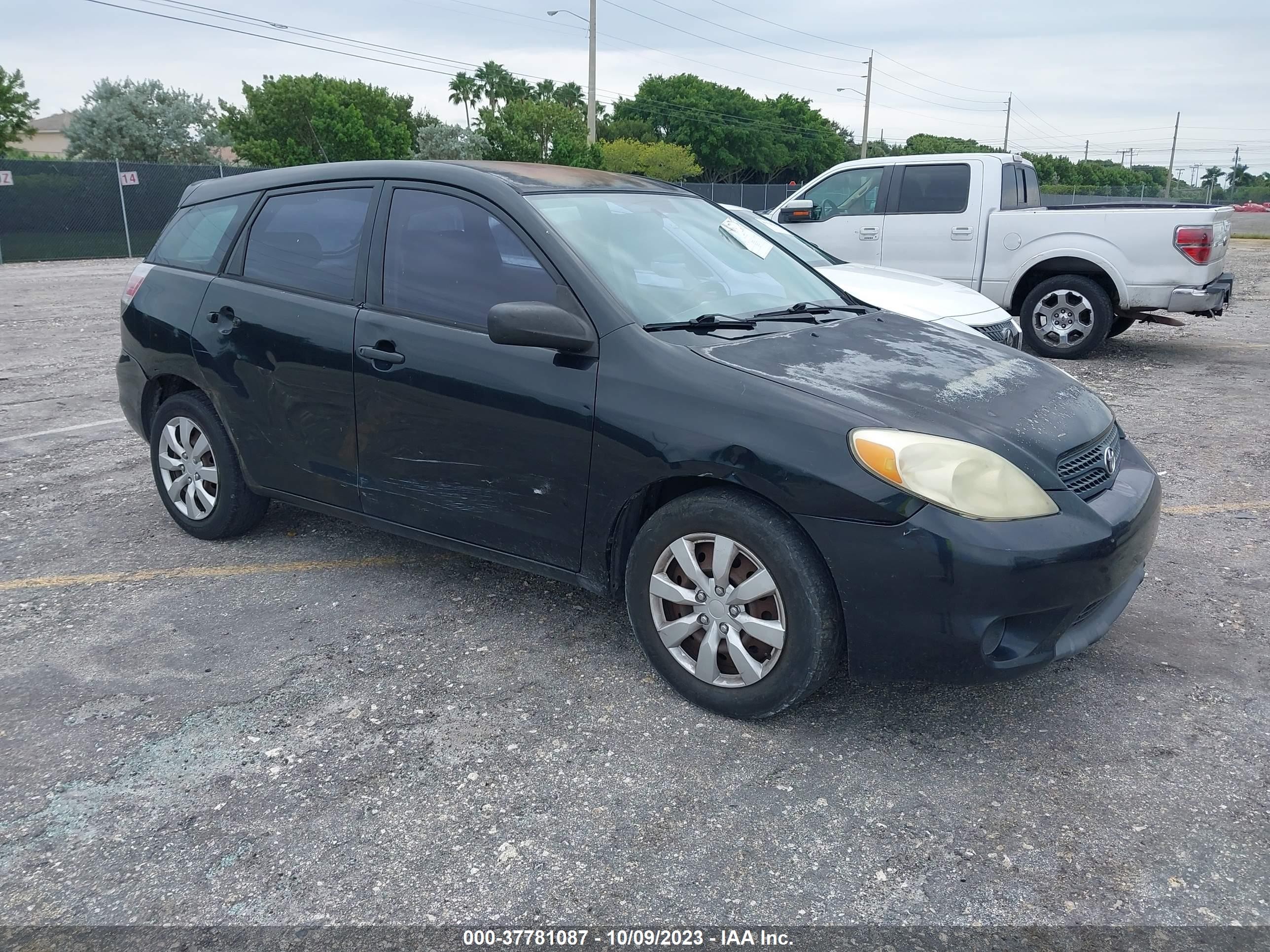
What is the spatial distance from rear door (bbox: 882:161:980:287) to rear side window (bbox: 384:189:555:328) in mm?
7773

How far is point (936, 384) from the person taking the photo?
11.1 feet

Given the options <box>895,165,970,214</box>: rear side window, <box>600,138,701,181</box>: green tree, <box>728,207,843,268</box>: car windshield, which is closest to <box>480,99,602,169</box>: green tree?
<box>600,138,701,181</box>: green tree

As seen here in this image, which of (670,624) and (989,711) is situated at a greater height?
(670,624)

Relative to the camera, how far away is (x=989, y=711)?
11.1 feet

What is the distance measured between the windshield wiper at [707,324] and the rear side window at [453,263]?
1.31 ft

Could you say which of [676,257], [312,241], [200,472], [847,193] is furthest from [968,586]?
[847,193]

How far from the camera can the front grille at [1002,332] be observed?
283 inches

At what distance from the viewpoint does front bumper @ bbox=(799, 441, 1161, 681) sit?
284 centimetres

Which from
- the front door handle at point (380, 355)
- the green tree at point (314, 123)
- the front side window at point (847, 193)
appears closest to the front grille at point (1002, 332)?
the front side window at point (847, 193)

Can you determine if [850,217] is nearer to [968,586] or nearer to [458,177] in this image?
[458,177]

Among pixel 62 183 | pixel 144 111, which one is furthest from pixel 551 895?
pixel 144 111

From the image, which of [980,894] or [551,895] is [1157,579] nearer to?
[980,894]

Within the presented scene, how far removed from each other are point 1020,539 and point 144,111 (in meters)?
50.9

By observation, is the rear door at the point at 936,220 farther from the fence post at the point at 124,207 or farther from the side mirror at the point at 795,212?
the fence post at the point at 124,207
